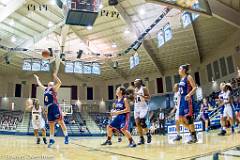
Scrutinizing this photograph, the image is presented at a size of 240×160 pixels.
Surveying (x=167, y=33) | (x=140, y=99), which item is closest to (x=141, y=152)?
(x=140, y=99)

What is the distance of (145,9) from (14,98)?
1909 cm

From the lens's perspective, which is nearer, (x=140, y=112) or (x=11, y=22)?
(x=140, y=112)

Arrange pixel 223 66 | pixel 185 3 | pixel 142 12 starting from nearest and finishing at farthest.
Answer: pixel 185 3, pixel 142 12, pixel 223 66

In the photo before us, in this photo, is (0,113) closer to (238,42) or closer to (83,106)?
(83,106)

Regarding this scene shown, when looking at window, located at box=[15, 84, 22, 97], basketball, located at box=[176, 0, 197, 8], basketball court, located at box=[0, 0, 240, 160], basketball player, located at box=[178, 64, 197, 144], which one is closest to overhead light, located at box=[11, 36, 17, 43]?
basketball court, located at box=[0, 0, 240, 160]

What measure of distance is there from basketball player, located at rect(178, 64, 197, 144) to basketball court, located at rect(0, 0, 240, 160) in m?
4.91

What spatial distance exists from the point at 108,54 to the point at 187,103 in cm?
1935

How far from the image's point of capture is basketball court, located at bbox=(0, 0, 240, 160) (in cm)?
1609

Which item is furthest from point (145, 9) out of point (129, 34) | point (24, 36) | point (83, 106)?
point (83, 106)

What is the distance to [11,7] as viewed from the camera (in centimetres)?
1717

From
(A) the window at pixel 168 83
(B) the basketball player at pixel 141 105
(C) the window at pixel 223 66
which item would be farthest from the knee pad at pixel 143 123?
(A) the window at pixel 168 83

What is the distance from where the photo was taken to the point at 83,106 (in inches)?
1307

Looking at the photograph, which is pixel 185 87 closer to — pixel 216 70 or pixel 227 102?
pixel 227 102

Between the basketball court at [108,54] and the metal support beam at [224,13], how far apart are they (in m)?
0.06
